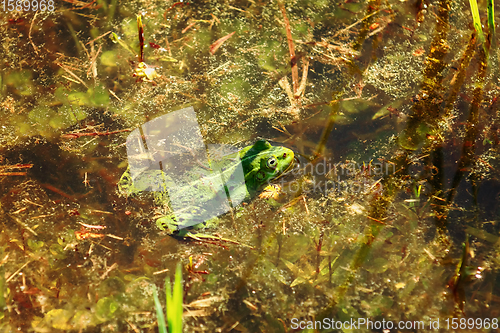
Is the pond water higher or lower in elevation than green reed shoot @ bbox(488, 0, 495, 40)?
lower

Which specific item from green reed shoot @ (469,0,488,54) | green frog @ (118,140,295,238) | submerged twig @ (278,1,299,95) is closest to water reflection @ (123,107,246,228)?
green frog @ (118,140,295,238)

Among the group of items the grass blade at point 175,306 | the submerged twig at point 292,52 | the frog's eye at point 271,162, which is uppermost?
the submerged twig at point 292,52

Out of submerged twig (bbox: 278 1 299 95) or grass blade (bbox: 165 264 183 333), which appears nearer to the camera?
grass blade (bbox: 165 264 183 333)

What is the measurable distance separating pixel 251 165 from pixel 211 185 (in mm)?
340

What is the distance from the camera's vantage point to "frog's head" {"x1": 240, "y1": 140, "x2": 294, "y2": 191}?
226 centimetres

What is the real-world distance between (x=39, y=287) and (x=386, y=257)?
2334 millimetres

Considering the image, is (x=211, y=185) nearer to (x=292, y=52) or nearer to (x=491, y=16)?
(x=292, y=52)

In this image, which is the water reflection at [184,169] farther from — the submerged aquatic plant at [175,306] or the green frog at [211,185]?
the submerged aquatic plant at [175,306]

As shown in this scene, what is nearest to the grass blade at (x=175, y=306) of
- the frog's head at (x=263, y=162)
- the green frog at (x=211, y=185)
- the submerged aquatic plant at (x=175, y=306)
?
the submerged aquatic plant at (x=175, y=306)

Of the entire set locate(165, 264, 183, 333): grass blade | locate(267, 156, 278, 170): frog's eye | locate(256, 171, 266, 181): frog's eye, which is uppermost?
locate(267, 156, 278, 170): frog's eye

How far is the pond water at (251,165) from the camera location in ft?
6.53

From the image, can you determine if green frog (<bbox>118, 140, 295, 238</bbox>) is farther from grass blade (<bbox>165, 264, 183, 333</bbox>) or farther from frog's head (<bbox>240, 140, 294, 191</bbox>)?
grass blade (<bbox>165, 264, 183, 333</bbox>)

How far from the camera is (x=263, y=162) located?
225cm

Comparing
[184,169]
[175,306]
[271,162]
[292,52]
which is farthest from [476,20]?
[175,306]
